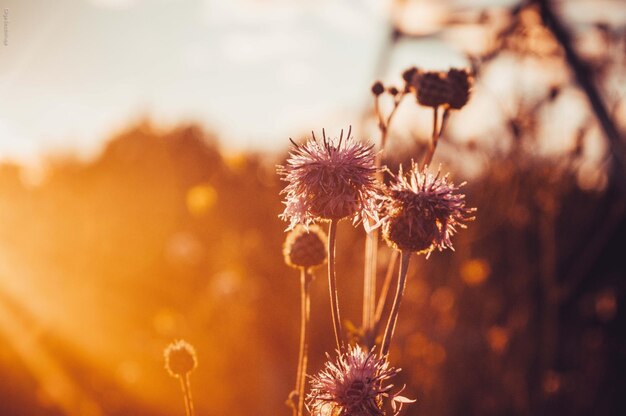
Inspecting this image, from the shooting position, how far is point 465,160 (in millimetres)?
6113

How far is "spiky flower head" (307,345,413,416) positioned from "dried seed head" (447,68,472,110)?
48.1 inches

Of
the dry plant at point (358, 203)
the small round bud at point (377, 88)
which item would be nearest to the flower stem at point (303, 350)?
the dry plant at point (358, 203)

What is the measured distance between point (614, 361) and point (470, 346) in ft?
6.59

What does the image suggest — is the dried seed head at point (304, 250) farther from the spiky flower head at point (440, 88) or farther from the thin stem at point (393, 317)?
the spiky flower head at point (440, 88)

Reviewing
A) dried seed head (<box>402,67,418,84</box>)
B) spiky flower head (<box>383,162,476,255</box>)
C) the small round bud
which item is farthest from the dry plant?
dried seed head (<box>402,67,418,84</box>)

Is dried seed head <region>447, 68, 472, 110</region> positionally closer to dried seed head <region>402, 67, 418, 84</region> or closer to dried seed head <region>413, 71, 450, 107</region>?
dried seed head <region>413, 71, 450, 107</region>

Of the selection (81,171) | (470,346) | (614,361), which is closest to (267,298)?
(470,346)

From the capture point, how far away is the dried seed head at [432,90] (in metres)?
2.35

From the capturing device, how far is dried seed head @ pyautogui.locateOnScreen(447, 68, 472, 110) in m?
2.37

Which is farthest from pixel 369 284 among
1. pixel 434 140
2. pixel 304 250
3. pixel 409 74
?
pixel 409 74

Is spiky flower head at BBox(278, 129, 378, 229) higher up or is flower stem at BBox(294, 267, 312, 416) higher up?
spiky flower head at BBox(278, 129, 378, 229)

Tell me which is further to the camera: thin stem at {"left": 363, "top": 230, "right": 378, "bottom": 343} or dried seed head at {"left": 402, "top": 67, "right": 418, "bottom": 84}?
dried seed head at {"left": 402, "top": 67, "right": 418, "bottom": 84}

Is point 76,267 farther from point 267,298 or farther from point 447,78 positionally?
point 447,78

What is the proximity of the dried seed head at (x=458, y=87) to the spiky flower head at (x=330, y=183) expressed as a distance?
0.69m
